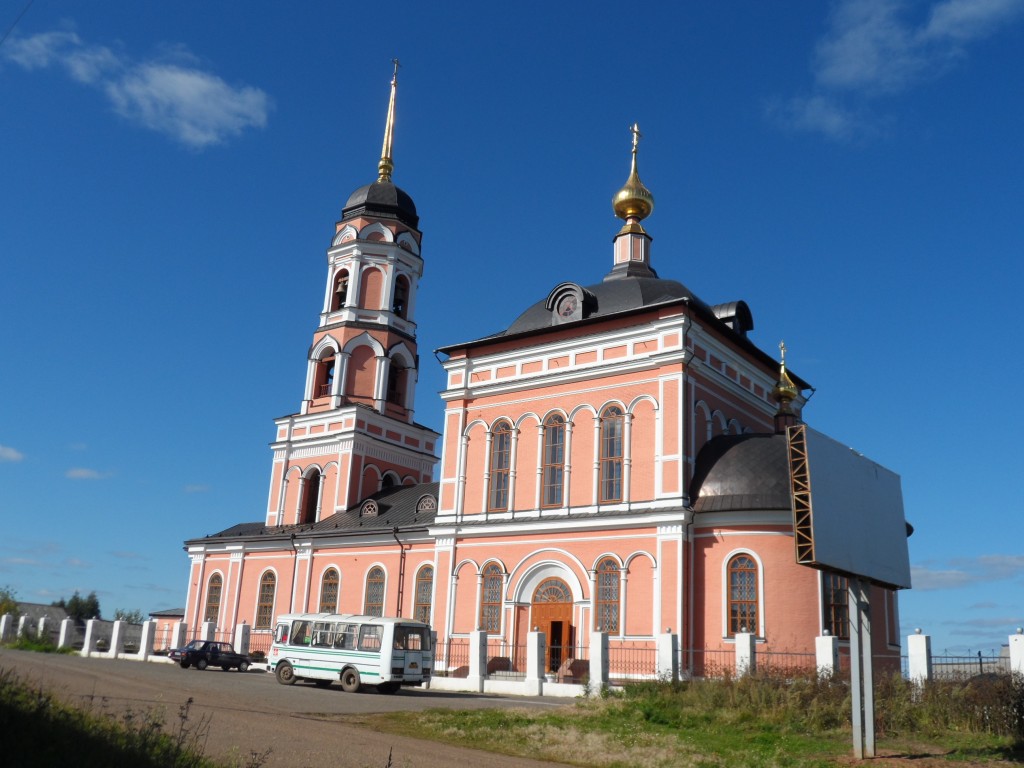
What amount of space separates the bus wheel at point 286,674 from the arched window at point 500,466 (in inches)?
281

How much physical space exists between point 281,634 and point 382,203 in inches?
752

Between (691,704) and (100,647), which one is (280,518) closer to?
(100,647)

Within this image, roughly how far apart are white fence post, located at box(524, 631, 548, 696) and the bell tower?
46.1 ft

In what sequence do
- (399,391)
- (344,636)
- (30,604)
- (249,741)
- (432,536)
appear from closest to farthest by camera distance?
(249,741), (344,636), (432,536), (399,391), (30,604)

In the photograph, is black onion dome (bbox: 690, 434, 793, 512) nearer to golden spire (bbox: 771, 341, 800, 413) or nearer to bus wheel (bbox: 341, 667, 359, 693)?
golden spire (bbox: 771, 341, 800, 413)

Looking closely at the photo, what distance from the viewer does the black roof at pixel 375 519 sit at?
29234 mm

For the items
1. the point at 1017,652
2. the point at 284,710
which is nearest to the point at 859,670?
the point at 1017,652

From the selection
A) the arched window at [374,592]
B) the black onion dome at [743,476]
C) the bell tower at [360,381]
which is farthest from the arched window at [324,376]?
the black onion dome at [743,476]

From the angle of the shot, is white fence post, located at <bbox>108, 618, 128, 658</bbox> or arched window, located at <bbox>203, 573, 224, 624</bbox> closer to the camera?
white fence post, located at <bbox>108, 618, 128, 658</bbox>

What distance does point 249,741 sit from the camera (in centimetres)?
1014

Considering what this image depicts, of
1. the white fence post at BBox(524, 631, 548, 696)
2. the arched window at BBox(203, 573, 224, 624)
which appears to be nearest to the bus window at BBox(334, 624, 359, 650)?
the white fence post at BBox(524, 631, 548, 696)

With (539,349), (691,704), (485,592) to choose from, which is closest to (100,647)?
(485,592)

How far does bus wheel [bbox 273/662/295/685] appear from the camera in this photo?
70.6 ft

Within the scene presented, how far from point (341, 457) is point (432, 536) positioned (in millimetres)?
7590
